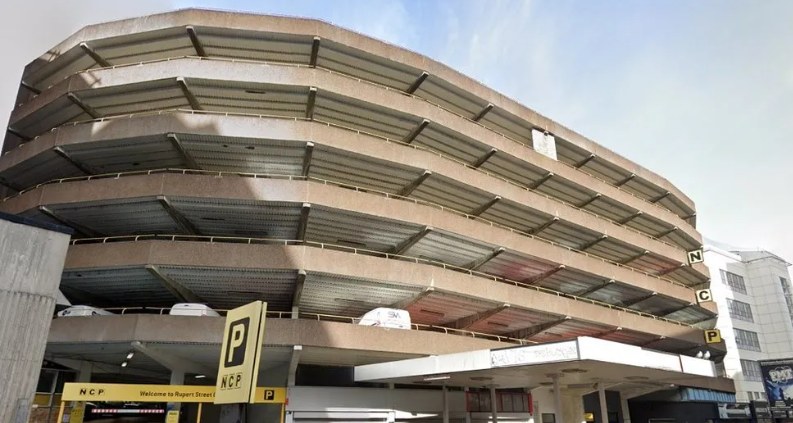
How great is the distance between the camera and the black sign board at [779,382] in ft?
131

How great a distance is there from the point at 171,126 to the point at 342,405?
15.5m

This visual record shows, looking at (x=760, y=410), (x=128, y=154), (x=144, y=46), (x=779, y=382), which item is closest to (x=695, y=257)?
(x=779, y=382)

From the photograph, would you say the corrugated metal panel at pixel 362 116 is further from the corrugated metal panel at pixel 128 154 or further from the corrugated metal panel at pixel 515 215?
the corrugated metal panel at pixel 515 215

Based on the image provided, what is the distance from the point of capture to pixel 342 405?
959 inches

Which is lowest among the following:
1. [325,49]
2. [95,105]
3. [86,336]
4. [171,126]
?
[86,336]

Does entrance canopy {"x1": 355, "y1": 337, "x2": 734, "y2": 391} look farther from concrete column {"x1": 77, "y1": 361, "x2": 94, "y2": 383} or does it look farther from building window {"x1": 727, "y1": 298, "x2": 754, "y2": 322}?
building window {"x1": 727, "y1": 298, "x2": 754, "y2": 322}

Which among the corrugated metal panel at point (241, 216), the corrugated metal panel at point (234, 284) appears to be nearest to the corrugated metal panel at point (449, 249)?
the corrugated metal panel at point (241, 216)

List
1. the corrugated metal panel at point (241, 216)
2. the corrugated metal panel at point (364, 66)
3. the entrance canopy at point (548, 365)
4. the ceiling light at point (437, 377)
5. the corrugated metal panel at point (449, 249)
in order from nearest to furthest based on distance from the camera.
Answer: the entrance canopy at point (548, 365)
the ceiling light at point (437, 377)
the corrugated metal panel at point (241, 216)
the corrugated metal panel at point (364, 66)
the corrugated metal panel at point (449, 249)

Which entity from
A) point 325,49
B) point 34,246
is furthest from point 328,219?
point 34,246

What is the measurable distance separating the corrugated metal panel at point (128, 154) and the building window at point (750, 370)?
5411cm

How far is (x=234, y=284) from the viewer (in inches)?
993

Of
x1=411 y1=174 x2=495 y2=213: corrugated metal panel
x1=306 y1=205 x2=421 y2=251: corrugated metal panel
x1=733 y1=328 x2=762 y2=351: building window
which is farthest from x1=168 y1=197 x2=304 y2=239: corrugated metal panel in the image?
x1=733 y1=328 x2=762 y2=351: building window

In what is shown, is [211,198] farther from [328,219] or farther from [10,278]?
[10,278]

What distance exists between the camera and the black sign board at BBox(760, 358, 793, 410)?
39781 millimetres
